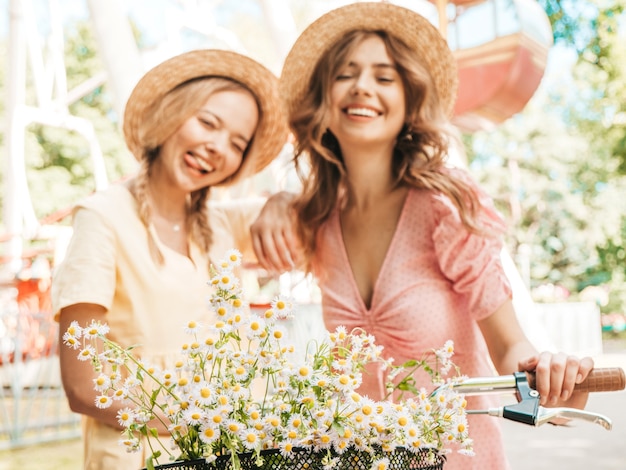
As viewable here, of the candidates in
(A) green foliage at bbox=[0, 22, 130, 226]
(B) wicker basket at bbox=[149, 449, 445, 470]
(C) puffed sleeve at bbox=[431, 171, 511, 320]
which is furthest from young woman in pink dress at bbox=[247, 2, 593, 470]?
(A) green foliage at bbox=[0, 22, 130, 226]

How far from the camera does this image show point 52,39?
17.6m

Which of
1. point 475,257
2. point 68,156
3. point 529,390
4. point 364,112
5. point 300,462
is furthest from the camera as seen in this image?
point 68,156

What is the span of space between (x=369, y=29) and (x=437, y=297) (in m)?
0.75

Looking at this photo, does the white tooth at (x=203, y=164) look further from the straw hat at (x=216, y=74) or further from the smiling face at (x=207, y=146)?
the straw hat at (x=216, y=74)

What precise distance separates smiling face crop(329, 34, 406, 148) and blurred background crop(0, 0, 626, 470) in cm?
46

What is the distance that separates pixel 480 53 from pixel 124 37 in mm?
2435

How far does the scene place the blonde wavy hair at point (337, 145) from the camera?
2.12 m

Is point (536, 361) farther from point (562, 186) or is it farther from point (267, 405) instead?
point (562, 186)

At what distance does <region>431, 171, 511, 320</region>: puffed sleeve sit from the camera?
6.15 ft

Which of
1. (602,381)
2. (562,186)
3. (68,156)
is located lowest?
(602,381)

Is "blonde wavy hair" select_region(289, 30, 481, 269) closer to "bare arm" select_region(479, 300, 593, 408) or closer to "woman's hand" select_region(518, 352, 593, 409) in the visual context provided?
"bare arm" select_region(479, 300, 593, 408)

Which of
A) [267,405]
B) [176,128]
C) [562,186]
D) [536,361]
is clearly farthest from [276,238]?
[562,186]

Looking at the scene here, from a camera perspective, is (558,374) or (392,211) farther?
(392,211)

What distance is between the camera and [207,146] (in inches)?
82.7
